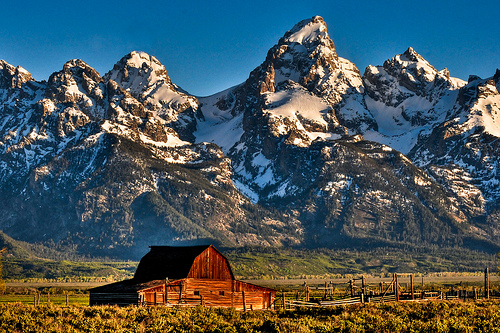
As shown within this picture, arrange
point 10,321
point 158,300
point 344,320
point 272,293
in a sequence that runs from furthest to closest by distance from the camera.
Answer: point 272,293 < point 158,300 < point 344,320 < point 10,321

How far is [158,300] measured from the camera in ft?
266

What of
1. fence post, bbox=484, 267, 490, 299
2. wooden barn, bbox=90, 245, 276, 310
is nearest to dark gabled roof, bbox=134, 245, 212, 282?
wooden barn, bbox=90, 245, 276, 310

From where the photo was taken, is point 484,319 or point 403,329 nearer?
point 403,329

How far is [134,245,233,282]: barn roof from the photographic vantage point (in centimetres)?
8619

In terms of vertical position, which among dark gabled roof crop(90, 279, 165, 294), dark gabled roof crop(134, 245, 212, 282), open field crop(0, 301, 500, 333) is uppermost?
dark gabled roof crop(134, 245, 212, 282)

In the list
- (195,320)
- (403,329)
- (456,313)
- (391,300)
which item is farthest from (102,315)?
(391,300)

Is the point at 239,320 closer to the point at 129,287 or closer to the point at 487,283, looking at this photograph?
the point at 129,287

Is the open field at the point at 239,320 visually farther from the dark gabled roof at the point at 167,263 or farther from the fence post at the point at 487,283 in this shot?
the fence post at the point at 487,283

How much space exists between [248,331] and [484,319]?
67.8 ft

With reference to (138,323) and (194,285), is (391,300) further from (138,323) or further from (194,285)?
(138,323)

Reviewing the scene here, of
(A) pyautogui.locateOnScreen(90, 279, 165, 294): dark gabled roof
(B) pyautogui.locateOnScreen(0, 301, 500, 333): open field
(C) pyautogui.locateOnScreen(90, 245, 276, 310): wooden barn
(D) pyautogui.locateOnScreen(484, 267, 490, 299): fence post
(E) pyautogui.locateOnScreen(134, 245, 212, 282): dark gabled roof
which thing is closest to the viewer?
(B) pyautogui.locateOnScreen(0, 301, 500, 333): open field

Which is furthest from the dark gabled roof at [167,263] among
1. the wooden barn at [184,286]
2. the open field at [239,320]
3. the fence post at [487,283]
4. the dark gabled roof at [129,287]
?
the fence post at [487,283]

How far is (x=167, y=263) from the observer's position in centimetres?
8825

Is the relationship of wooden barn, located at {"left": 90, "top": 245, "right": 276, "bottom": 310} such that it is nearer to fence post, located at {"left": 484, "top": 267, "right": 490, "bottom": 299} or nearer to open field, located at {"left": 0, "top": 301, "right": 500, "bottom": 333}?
open field, located at {"left": 0, "top": 301, "right": 500, "bottom": 333}
